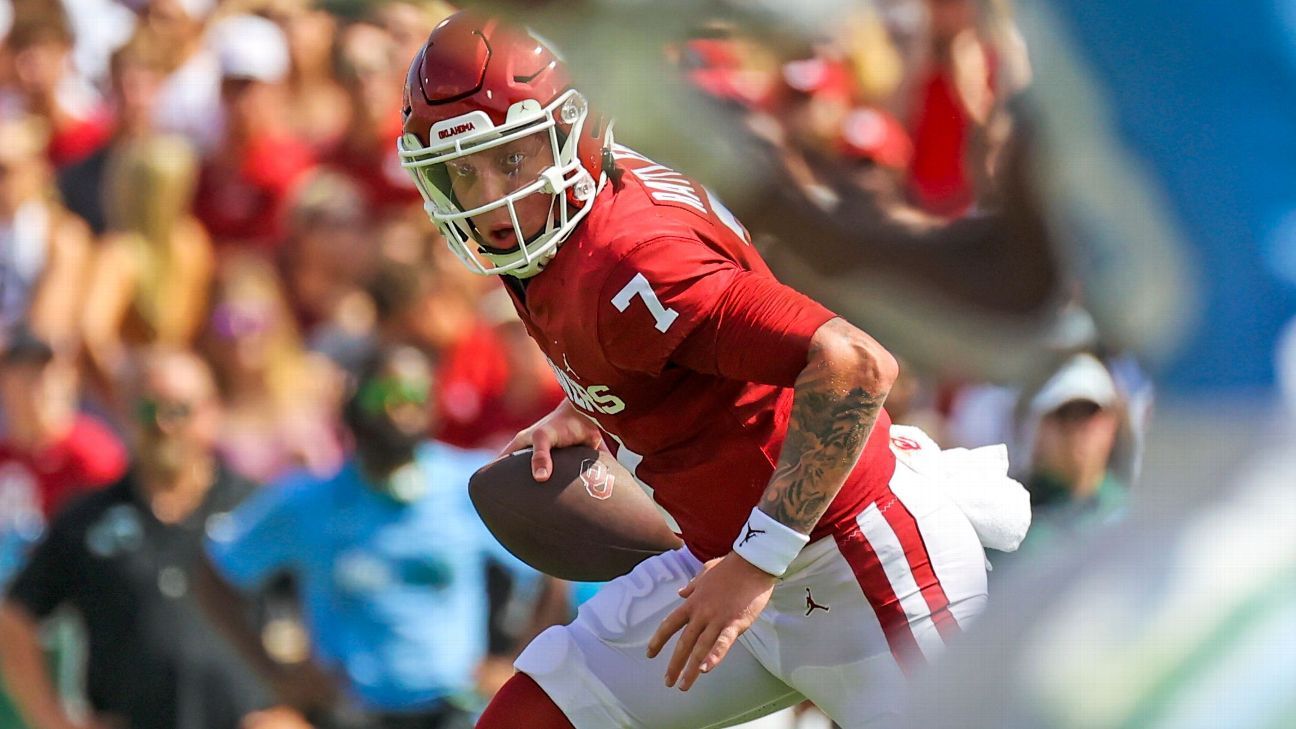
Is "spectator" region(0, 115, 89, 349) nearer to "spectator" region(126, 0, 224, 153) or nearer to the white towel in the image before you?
"spectator" region(126, 0, 224, 153)

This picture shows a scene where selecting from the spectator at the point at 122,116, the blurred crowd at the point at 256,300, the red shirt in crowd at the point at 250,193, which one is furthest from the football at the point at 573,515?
the spectator at the point at 122,116

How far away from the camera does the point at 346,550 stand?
530 cm

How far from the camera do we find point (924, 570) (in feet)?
11.1

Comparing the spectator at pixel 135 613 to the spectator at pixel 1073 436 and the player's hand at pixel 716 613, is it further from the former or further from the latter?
the player's hand at pixel 716 613

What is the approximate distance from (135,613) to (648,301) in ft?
9.46

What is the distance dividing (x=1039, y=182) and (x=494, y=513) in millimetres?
1337

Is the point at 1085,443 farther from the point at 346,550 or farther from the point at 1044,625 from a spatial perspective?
the point at 1044,625

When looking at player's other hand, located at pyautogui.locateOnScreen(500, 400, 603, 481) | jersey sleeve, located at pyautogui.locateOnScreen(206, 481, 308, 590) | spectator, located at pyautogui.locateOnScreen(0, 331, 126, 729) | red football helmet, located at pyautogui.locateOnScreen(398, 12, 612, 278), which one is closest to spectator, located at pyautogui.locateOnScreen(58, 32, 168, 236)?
spectator, located at pyautogui.locateOnScreen(0, 331, 126, 729)

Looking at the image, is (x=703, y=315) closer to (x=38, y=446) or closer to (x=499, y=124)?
(x=499, y=124)

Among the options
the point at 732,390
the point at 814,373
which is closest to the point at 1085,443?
the point at 732,390

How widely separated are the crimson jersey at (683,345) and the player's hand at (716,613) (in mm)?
327

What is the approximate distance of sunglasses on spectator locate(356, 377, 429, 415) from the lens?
524 cm

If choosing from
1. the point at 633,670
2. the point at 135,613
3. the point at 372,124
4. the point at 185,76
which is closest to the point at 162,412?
the point at 135,613

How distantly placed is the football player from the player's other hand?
0.17ft
